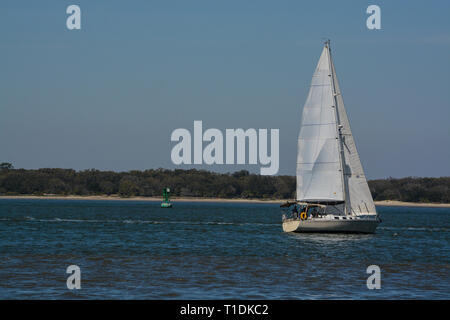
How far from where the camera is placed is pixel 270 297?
2959cm

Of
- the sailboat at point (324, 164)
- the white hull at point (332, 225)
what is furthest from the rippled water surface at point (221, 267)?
the sailboat at point (324, 164)

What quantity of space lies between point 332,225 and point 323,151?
7.33m

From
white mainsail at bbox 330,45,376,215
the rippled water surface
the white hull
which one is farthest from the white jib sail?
the rippled water surface

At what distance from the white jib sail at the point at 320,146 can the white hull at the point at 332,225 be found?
3.27 metres

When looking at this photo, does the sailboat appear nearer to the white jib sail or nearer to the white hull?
the white jib sail

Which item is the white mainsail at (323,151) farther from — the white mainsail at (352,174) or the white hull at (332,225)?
the white hull at (332,225)

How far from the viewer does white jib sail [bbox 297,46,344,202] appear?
67.5 m

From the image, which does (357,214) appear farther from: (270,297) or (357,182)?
(270,297)

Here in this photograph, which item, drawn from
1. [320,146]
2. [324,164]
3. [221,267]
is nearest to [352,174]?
[324,164]

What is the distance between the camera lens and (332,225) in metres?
64.1

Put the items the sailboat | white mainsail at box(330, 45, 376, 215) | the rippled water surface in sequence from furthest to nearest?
white mainsail at box(330, 45, 376, 215) → the sailboat → the rippled water surface
